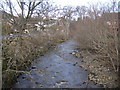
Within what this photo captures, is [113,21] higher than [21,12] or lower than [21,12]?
lower

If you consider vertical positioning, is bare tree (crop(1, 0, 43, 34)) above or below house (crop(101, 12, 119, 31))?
above

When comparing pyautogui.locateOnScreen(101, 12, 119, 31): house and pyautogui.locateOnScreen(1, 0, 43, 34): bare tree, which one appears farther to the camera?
pyautogui.locateOnScreen(1, 0, 43, 34): bare tree

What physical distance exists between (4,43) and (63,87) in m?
1.46

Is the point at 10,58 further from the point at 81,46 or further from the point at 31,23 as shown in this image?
the point at 81,46

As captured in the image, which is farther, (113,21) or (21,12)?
(21,12)

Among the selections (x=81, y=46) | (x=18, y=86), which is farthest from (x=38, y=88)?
(x=81, y=46)

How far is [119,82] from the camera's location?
2.35 meters

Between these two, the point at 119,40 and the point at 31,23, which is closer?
the point at 119,40

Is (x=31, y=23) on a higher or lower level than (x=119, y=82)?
higher

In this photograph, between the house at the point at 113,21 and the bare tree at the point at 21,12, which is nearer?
the house at the point at 113,21

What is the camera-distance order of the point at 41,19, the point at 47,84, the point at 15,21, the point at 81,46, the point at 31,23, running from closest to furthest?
the point at 47,84 < the point at 15,21 < the point at 31,23 < the point at 41,19 < the point at 81,46

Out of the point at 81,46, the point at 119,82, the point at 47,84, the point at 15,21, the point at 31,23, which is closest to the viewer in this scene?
the point at 119,82

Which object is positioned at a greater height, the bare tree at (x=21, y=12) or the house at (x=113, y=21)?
the bare tree at (x=21, y=12)

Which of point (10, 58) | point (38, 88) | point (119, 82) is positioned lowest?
point (38, 88)
